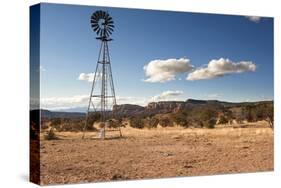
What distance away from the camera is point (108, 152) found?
12852mm

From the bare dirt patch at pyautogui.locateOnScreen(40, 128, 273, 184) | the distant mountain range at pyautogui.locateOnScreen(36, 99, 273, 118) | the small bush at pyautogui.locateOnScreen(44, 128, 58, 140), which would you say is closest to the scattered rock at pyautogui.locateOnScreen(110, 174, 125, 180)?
the bare dirt patch at pyautogui.locateOnScreen(40, 128, 273, 184)

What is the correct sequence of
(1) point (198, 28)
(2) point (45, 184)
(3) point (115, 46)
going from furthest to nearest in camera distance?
(1) point (198, 28)
(3) point (115, 46)
(2) point (45, 184)

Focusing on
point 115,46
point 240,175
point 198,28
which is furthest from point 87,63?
point 240,175

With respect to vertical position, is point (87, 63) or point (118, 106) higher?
point (87, 63)

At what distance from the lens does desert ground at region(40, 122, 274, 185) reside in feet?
40.8

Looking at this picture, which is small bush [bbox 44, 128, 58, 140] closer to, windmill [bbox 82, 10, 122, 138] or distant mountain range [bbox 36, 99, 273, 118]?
distant mountain range [bbox 36, 99, 273, 118]

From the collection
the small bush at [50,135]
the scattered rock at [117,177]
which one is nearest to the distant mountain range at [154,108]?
the small bush at [50,135]

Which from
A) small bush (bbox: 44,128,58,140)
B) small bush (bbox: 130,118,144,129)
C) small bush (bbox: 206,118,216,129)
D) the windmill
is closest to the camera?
small bush (bbox: 44,128,58,140)

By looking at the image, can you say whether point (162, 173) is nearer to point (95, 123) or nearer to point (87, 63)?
point (95, 123)

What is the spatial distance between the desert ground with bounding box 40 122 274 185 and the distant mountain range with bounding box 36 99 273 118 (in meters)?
0.33

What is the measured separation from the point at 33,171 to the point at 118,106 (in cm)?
196

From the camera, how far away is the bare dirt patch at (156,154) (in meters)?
12.4

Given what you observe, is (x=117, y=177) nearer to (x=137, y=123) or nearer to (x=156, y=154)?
(x=156, y=154)

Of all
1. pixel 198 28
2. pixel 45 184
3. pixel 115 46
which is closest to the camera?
pixel 45 184
